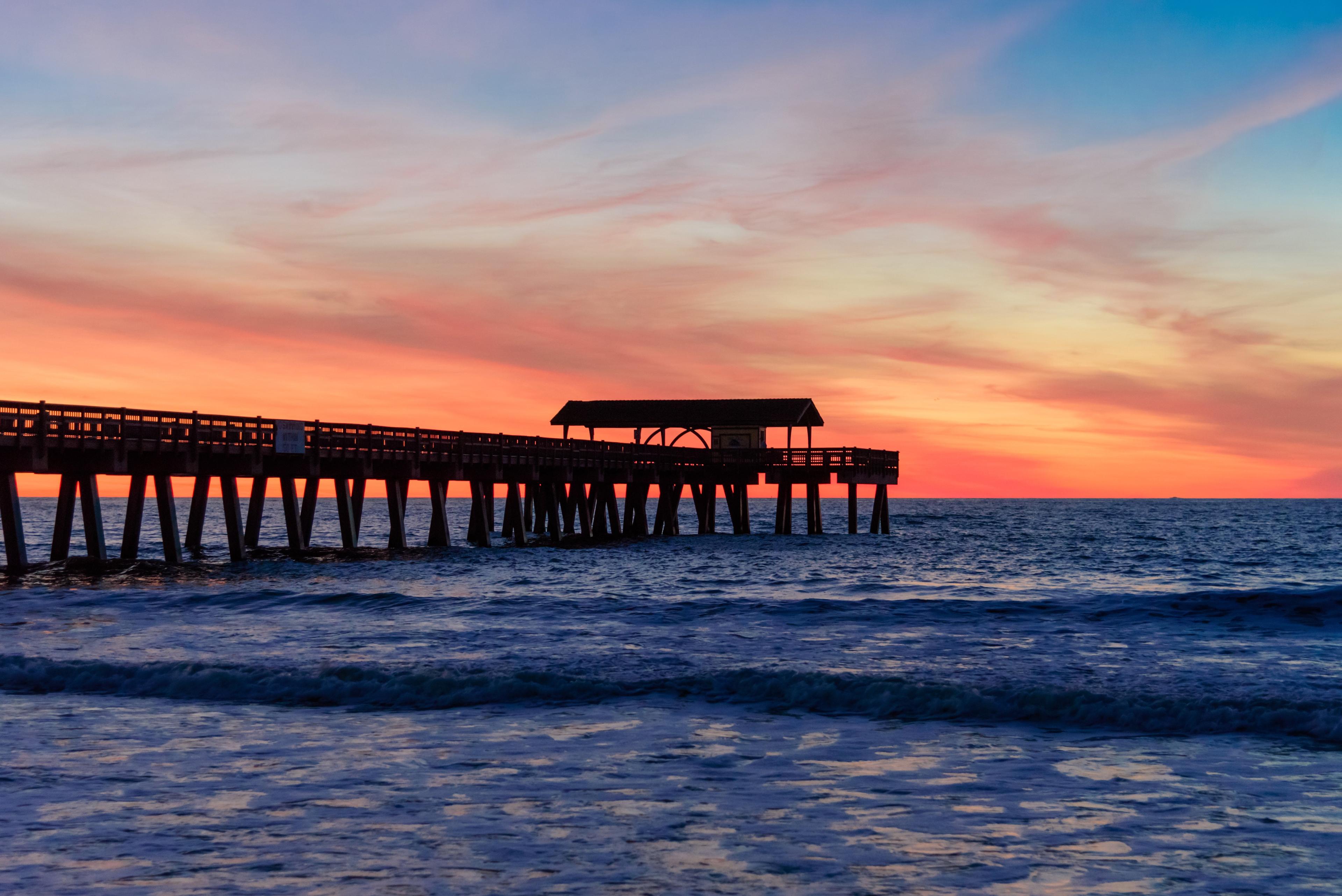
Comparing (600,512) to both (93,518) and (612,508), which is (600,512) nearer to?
(612,508)

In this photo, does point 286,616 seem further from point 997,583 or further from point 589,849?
point 997,583

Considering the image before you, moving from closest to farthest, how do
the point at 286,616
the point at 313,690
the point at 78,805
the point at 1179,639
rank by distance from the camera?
the point at 78,805 → the point at 313,690 → the point at 1179,639 → the point at 286,616

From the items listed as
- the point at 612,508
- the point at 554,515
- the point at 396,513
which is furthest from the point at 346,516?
the point at 612,508

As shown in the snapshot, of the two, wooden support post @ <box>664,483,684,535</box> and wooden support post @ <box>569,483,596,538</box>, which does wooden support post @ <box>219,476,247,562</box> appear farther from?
wooden support post @ <box>664,483,684,535</box>

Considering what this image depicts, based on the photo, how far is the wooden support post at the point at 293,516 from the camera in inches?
1471

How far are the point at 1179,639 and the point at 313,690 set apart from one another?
14.5 meters

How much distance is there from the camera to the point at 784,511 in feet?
199

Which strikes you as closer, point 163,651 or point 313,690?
point 313,690

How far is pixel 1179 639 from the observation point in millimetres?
20344

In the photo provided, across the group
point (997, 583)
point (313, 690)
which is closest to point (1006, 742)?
point (313, 690)

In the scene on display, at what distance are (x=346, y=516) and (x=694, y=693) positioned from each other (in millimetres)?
28089

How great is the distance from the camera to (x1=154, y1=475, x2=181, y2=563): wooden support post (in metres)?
32.9

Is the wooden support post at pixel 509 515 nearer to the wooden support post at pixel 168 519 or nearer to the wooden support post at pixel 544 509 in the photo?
the wooden support post at pixel 544 509

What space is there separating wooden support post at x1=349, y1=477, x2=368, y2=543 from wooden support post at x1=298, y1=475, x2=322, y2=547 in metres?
1.27
